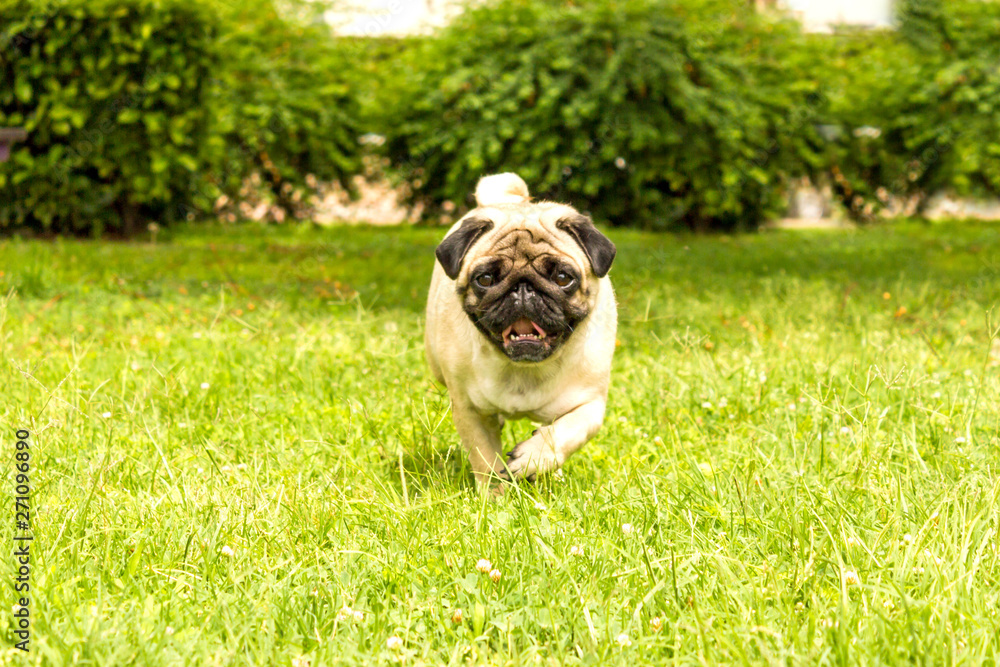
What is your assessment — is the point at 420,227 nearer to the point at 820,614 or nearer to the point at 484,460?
the point at 484,460

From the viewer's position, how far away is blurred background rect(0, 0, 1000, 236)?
10.4 meters

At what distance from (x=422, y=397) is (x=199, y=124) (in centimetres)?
803

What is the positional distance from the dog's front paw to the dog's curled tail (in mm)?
1231

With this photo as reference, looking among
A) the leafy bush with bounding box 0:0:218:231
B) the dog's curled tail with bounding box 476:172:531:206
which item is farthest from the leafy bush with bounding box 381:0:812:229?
the dog's curled tail with bounding box 476:172:531:206

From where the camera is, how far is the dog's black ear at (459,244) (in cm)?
326

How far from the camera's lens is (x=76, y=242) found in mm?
10406

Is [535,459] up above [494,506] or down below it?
above

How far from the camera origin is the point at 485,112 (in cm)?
1213

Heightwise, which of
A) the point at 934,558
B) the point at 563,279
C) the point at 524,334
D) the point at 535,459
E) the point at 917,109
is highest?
the point at 563,279

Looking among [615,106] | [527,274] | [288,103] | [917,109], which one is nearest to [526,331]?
[527,274]

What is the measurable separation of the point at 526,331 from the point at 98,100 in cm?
901

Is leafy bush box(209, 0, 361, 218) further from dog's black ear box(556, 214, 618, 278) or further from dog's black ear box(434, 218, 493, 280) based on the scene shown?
dog's black ear box(556, 214, 618, 278)

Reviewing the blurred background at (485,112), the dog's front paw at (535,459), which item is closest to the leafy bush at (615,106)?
the blurred background at (485,112)

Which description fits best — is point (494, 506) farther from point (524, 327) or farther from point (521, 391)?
point (524, 327)
